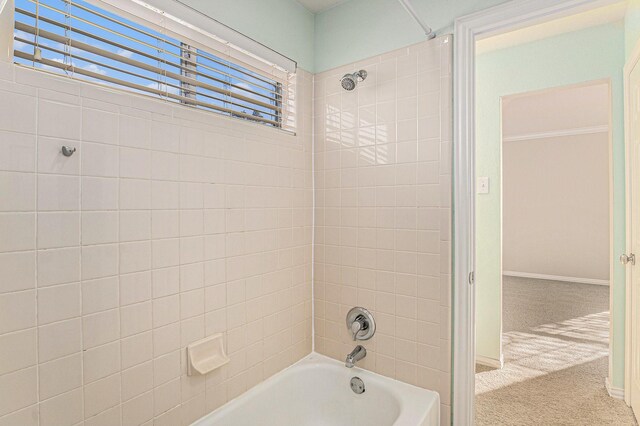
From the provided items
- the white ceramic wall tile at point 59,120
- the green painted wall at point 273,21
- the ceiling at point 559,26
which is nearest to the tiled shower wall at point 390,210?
the green painted wall at point 273,21

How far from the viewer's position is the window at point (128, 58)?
1032 millimetres

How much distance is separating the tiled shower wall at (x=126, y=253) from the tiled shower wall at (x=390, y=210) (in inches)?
13.3

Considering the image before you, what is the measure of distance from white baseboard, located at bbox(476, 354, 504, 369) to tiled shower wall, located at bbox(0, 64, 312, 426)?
184 centimetres

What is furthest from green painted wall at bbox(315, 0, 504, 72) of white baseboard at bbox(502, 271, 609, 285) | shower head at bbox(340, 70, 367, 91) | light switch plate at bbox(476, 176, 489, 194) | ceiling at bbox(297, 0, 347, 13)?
white baseboard at bbox(502, 271, 609, 285)

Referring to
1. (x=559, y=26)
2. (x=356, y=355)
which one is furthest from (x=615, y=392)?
(x=559, y=26)

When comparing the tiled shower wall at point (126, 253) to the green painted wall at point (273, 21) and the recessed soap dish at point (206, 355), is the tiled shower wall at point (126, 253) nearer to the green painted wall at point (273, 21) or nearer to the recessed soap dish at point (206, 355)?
the recessed soap dish at point (206, 355)

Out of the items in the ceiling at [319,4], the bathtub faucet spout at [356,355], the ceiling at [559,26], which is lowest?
the bathtub faucet spout at [356,355]

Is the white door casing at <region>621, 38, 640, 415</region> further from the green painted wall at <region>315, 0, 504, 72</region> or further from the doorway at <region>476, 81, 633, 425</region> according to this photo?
the green painted wall at <region>315, 0, 504, 72</region>

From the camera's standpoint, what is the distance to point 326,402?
1.83m

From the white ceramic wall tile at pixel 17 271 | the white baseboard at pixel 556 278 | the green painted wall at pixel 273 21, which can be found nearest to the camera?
the white ceramic wall tile at pixel 17 271

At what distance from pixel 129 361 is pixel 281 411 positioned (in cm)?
83

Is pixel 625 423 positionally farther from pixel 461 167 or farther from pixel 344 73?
pixel 344 73

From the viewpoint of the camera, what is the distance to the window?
1032mm

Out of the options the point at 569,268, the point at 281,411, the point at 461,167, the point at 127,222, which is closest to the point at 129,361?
the point at 127,222
